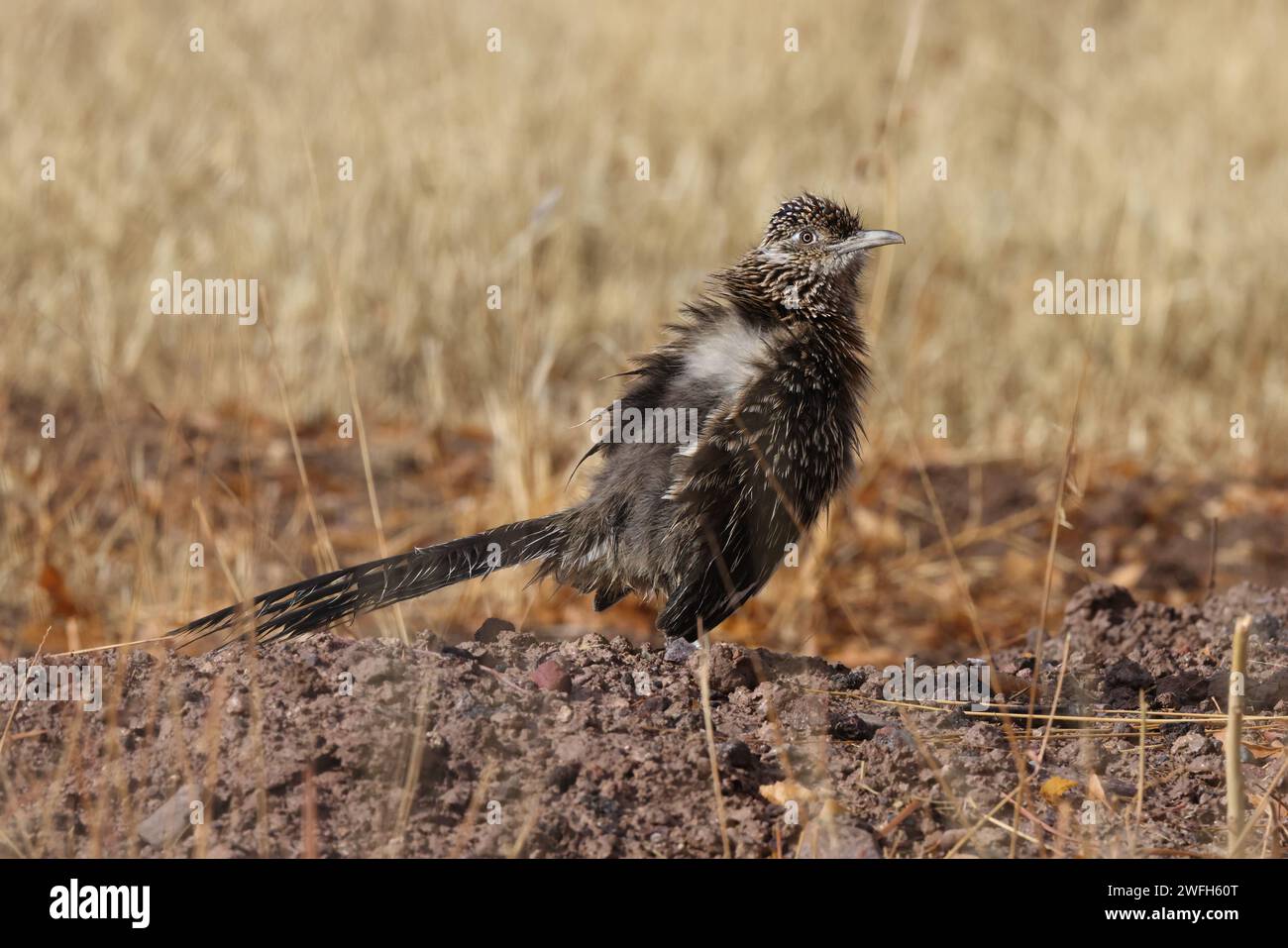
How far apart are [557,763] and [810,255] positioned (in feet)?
7.00

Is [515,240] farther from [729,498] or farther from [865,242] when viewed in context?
[729,498]

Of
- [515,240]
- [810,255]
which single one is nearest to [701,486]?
[810,255]

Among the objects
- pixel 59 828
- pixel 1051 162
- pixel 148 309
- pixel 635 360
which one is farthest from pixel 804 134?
pixel 59 828

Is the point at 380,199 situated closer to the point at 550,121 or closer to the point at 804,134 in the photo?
the point at 550,121

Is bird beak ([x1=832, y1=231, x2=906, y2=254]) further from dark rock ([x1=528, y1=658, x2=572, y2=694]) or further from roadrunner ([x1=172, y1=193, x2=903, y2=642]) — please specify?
dark rock ([x1=528, y1=658, x2=572, y2=694])

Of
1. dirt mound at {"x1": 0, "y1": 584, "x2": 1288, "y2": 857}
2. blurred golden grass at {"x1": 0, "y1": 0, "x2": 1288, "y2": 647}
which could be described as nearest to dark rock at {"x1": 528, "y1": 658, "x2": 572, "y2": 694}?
dirt mound at {"x1": 0, "y1": 584, "x2": 1288, "y2": 857}

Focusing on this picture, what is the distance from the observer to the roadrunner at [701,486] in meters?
4.24

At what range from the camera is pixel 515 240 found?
7.40 metres

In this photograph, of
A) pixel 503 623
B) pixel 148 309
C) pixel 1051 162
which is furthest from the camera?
pixel 1051 162

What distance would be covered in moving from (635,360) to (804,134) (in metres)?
7.56

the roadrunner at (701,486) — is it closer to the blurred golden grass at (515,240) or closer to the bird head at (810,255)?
the bird head at (810,255)

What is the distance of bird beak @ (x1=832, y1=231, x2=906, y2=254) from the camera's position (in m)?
4.82
